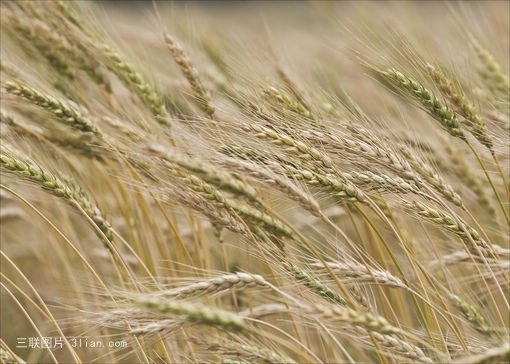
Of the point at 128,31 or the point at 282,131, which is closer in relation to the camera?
the point at 282,131

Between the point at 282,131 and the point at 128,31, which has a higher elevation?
the point at 128,31

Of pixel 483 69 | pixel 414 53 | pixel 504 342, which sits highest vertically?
pixel 483 69

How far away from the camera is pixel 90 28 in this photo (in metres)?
2.41

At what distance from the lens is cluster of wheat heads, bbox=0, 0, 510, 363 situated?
1525 mm

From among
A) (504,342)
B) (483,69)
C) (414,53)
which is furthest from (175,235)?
(483,69)

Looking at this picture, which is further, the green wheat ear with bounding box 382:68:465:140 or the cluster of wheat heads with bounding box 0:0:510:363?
the green wheat ear with bounding box 382:68:465:140

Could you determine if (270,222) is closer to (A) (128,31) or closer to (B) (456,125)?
(B) (456,125)

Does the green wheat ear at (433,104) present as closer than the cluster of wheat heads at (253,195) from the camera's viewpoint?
No

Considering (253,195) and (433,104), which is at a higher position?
(433,104)

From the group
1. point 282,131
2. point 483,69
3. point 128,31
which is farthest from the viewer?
point 128,31

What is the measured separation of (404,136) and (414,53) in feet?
0.89

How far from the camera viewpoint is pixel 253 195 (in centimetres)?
159

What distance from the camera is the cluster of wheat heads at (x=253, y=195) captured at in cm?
153

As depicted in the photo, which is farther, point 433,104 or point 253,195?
point 433,104
